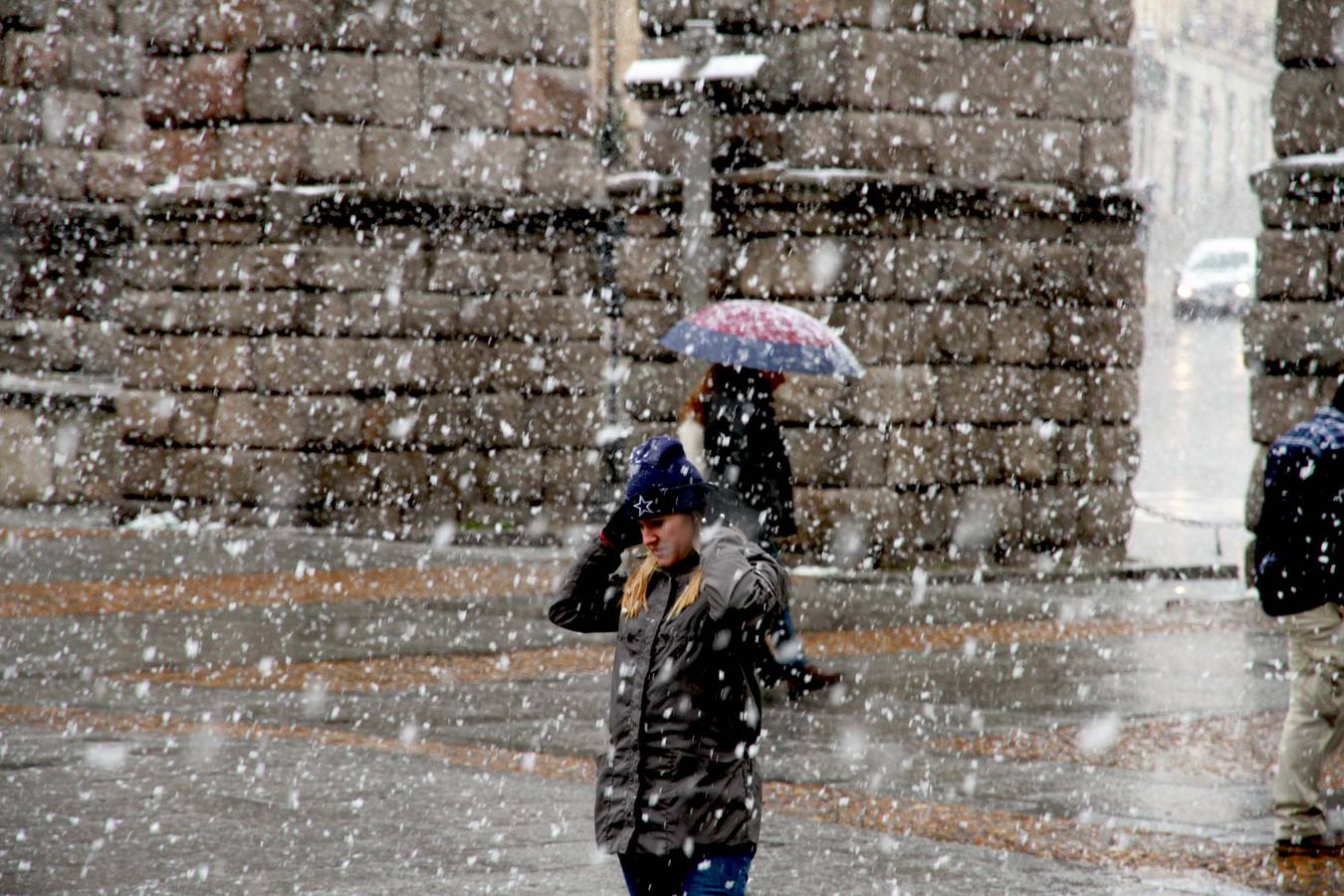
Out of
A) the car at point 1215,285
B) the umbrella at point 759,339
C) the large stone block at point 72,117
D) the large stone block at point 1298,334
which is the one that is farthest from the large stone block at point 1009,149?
the car at point 1215,285

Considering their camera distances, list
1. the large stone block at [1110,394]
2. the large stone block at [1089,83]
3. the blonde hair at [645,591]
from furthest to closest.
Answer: the large stone block at [1110,394] → the large stone block at [1089,83] → the blonde hair at [645,591]

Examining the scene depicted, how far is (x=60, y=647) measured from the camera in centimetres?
1110

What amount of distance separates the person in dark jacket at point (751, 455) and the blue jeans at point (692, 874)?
5.24 m

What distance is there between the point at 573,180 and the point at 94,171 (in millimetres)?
5237

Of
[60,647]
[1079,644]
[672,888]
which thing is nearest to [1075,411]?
[1079,644]

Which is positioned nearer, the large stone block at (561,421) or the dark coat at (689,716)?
the dark coat at (689,716)

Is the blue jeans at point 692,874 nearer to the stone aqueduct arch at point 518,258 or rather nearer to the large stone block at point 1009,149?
the stone aqueduct arch at point 518,258

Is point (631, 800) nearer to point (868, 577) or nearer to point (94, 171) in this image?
point (868, 577)

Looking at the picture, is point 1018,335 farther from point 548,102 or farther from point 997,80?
point 548,102

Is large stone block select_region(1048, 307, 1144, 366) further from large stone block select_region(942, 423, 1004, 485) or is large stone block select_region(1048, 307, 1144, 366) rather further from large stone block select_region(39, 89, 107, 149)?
large stone block select_region(39, 89, 107, 149)

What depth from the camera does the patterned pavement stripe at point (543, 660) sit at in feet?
33.6

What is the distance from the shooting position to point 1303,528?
283 inches

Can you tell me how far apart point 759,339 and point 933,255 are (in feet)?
19.9

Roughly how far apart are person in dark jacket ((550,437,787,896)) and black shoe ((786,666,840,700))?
5188mm
